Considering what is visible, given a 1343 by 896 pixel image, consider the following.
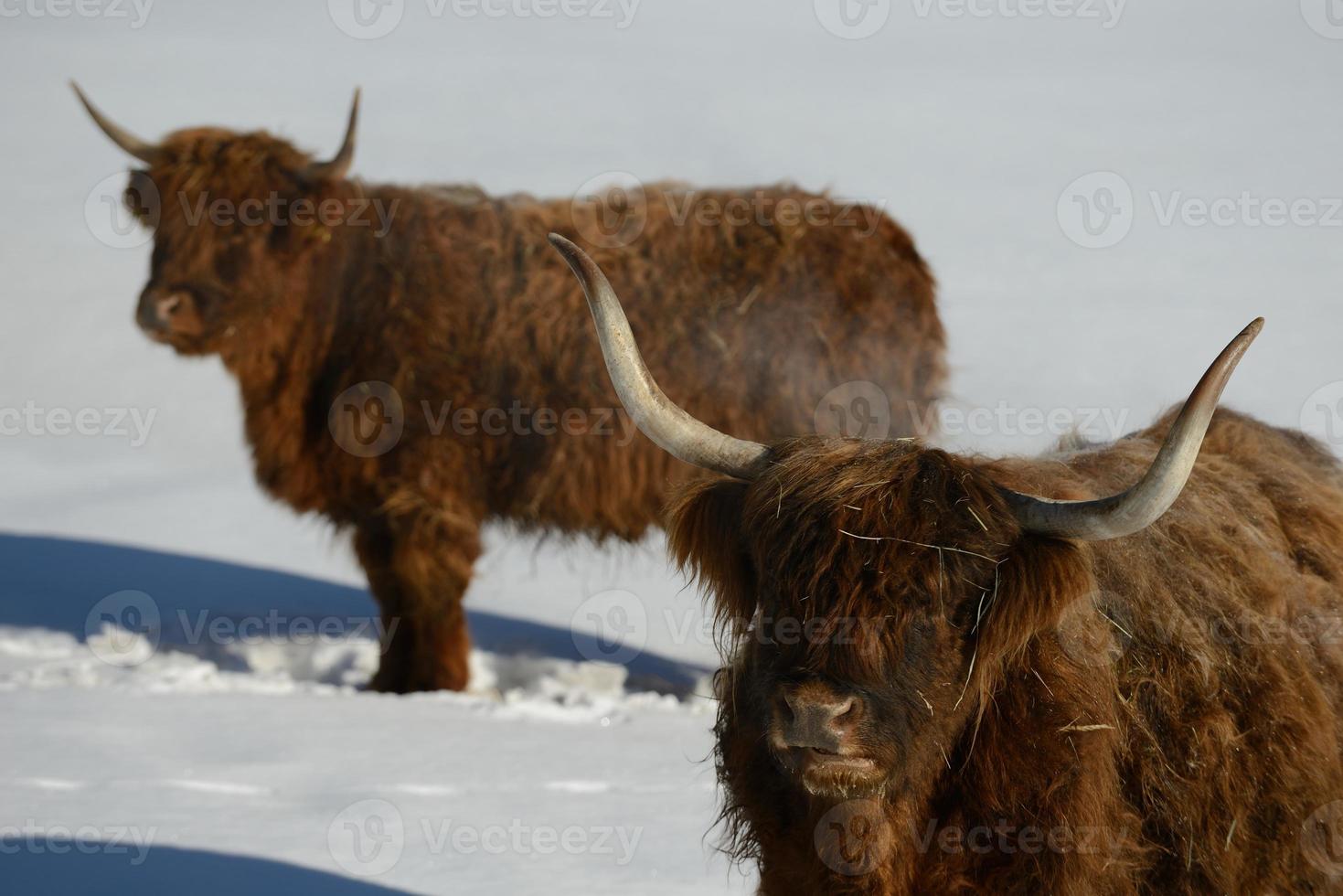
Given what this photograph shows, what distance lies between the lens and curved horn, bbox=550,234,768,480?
9.76 feet

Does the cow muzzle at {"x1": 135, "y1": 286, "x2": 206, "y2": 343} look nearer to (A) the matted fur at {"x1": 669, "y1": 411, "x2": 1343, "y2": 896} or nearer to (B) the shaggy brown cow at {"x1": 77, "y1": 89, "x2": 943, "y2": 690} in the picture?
(B) the shaggy brown cow at {"x1": 77, "y1": 89, "x2": 943, "y2": 690}

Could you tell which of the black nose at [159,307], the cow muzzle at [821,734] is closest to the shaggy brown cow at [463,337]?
the black nose at [159,307]

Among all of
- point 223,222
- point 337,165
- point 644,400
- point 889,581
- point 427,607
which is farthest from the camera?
point 337,165

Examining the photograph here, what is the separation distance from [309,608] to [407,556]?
225cm

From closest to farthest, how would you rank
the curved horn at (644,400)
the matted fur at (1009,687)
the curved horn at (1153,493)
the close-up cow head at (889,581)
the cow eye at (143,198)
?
the curved horn at (1153,493) → the close-up cow head at (889,581) → the matted fur at (1009,687) → the curved horn at (644,400) → the cow eye at (143,198)

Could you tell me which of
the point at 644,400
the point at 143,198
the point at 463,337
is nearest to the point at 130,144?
the point at 143,198

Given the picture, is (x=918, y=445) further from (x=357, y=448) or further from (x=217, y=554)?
(x=217, y=554)

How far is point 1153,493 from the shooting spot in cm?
256

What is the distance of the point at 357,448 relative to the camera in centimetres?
733

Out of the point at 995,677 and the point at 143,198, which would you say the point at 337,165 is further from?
the point at 995,677

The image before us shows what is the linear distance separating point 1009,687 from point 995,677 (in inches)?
2.3

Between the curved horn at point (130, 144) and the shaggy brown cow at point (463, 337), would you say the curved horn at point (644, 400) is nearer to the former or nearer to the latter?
the shaggy brown cow at point (463, 337)

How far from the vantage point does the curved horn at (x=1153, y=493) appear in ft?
8.24

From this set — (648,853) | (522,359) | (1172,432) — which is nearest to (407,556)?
(522,359)
